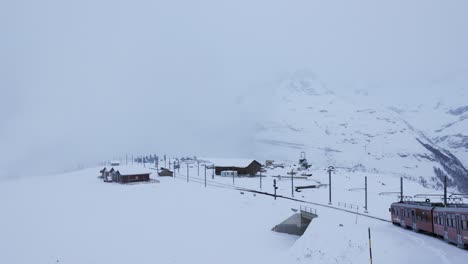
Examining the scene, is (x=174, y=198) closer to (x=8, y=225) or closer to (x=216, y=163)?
(x=8, y=225)

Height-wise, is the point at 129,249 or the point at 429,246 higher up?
the point at 429,246

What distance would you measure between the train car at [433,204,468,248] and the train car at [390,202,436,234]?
3.04 ft

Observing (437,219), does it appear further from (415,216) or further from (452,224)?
(415,216)

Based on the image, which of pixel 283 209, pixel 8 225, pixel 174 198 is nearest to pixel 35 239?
pixel 8 225

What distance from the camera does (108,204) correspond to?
67.7 meters

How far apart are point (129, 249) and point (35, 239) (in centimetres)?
1424

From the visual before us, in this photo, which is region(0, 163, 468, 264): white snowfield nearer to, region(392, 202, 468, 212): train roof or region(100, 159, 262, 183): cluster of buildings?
region(392, 202, 468, 212): train roof

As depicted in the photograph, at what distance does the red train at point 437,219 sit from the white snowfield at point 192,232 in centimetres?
86

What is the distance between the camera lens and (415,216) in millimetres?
34500

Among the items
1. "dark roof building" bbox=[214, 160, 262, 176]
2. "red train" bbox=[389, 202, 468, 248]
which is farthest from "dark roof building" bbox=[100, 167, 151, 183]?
"red train" bbox=[389, 202, 468, 248]

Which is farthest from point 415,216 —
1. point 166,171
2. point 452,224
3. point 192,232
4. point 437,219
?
point 166,171

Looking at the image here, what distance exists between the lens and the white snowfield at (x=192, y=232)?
31250 millimetres

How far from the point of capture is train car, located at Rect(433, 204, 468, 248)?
86.7ft

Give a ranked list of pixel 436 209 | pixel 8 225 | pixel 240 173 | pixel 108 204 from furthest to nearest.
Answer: pixel 240 173
pixel 108 204
pixel 8 225
pixel 436 209
